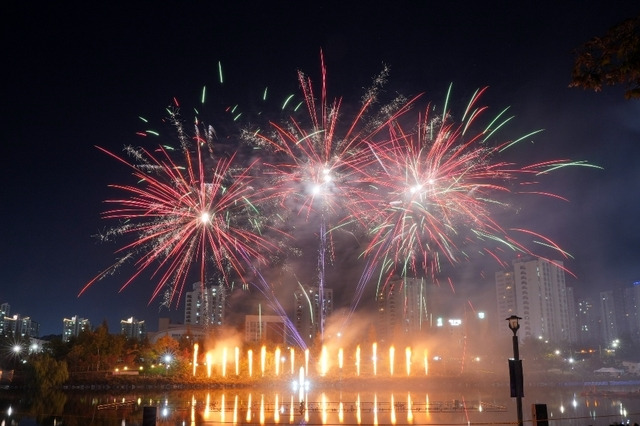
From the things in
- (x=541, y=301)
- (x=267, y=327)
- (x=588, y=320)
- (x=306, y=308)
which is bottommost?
(x=267, y=327)

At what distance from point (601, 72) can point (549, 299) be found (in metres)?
98.2

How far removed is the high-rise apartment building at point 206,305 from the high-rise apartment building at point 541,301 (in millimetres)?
51098

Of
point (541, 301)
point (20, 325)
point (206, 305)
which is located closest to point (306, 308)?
point (206, 305)

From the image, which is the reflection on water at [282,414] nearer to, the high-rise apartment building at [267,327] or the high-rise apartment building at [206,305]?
the high-rise apartment building at [267,327]

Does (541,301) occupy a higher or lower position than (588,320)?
higher

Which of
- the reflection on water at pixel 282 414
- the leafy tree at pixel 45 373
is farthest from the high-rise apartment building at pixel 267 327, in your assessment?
the reflection on water at pixel 282 414

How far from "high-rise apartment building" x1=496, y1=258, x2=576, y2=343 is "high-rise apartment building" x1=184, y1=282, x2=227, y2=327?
5110cm

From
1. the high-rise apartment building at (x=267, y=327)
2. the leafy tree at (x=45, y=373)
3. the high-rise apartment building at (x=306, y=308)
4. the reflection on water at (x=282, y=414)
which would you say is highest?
the high-rise apartment building at (x=306, y=308)

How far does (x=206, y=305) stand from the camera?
106125 millimetres

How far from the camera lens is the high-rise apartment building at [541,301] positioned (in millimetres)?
96062

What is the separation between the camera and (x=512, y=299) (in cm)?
10262

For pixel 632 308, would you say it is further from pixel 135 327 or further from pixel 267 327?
pixel 135 327

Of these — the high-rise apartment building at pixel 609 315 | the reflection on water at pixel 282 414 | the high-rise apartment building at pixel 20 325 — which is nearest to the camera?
the reflection on water at pixel 282 414

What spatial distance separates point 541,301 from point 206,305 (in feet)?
200
